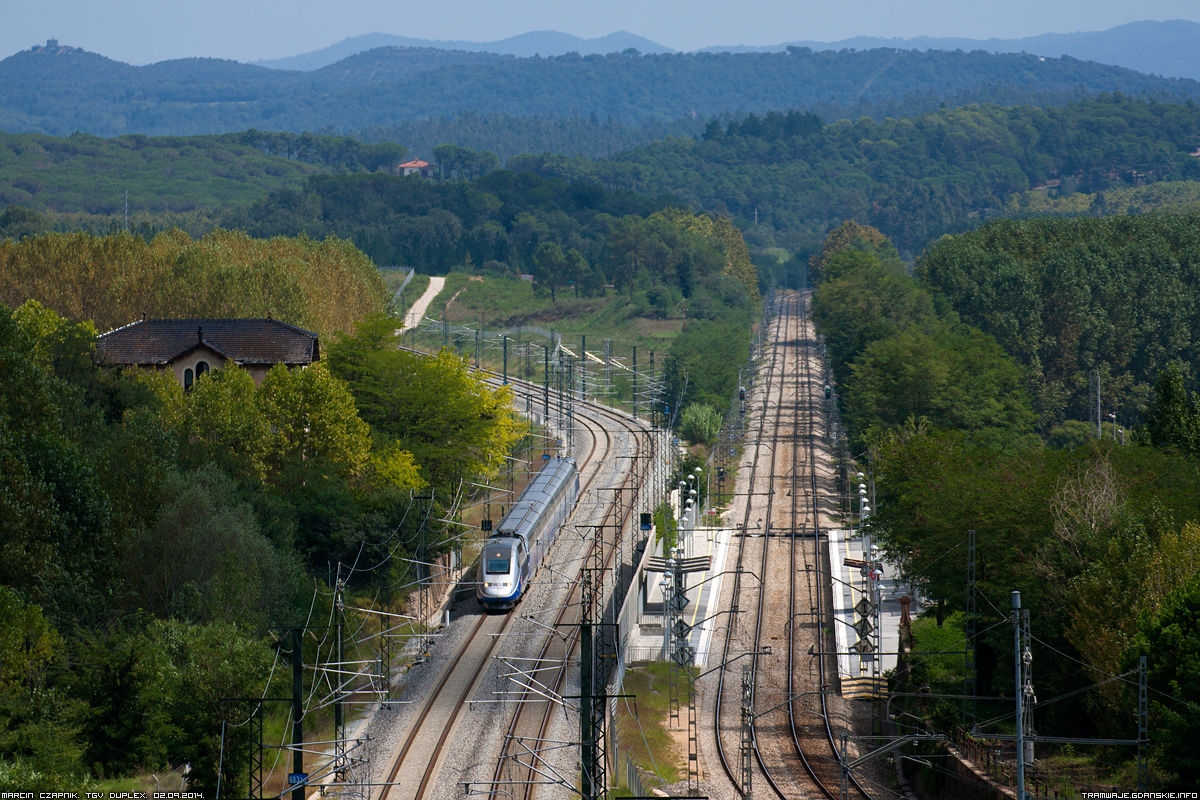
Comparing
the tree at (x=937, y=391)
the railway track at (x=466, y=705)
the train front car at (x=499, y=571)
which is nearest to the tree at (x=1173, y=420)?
the tree at (x=937, y=391)

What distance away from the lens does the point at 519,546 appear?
54219 millimetres

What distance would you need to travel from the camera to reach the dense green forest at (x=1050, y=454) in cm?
3928

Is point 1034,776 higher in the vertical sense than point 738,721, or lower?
higher

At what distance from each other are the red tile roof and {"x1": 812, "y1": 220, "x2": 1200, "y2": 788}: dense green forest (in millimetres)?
32848

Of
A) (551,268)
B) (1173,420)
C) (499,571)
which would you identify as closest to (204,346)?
(499,571)

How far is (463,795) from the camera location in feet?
124

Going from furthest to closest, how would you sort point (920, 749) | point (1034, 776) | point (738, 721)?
point (738, 721), point (920, 749), point (1034, 776)

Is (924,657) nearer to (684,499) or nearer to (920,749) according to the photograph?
(920,749)

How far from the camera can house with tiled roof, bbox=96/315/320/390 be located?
6912 cm

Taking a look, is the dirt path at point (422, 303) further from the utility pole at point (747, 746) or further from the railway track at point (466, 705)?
the utility pole at point (747, 746)

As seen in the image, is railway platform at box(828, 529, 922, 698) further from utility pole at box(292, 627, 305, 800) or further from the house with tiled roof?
the house with tiled roof

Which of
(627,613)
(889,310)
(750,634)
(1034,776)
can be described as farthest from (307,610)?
(889,310)

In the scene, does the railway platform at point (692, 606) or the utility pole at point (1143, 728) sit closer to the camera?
the utility pole at point (1143, 728)

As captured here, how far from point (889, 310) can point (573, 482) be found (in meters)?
63.8
